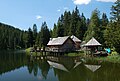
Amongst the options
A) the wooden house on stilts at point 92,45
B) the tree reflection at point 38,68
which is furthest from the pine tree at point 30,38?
the tree reflection at point 38,68

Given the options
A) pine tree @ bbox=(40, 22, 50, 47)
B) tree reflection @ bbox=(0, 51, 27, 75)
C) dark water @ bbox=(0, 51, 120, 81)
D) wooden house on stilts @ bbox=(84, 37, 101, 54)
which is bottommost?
dark water @ bbox=(0, 51, 120, 81)

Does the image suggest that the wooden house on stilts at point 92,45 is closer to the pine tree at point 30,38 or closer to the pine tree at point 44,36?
the pine tree at point 44,36

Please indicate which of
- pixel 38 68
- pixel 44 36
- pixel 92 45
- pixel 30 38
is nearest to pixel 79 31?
pixel 44 36

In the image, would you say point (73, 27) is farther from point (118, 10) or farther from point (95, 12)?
point (118, 10)

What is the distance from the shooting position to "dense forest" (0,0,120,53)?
181 feet

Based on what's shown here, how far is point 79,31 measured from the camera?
9644cm

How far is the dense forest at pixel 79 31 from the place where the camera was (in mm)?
55219

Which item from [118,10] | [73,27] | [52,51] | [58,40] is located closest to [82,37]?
[73,27]

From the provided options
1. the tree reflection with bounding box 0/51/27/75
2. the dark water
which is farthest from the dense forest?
the tree reflection with bounding box 0/51/27/75

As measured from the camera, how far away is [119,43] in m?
50.7

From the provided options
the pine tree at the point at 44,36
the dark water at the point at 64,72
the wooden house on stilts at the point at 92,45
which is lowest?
the dark water at the point at 64,72

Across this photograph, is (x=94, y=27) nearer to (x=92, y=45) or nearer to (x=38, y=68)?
(x=92, y=45)

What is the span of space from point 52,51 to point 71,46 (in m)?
7.45

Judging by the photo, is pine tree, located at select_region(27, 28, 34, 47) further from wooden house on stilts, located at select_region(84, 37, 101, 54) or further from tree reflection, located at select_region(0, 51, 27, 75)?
wooden house on stilts, located at select_region(84, 37, 101, 54)
